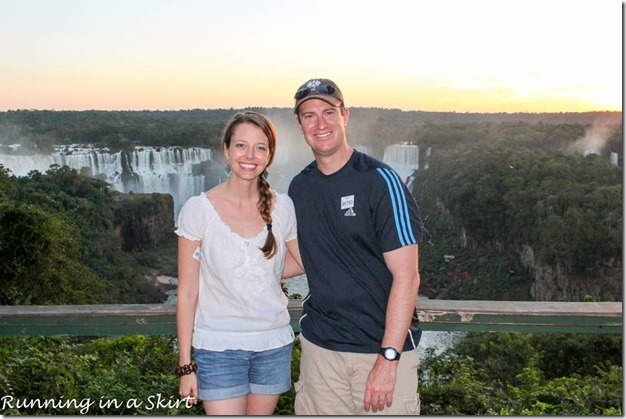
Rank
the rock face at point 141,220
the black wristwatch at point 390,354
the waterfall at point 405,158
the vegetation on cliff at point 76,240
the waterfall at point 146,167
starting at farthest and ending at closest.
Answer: the waterfall at point 405,158
the waterfall at point 146,167
the rock face at point 141,220
the vegetation on cliff at point 76,240
the black wristwatch at point 390,354

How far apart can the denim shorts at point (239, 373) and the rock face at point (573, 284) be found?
135ft

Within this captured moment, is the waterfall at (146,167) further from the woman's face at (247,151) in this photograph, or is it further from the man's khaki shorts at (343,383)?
the man's khaki shorts at (343,383)

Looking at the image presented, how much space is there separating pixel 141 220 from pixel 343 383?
5887 centimetres

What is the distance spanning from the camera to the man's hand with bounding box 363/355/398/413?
238cm

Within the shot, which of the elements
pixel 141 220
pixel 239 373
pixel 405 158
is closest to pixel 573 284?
pixel 141 220

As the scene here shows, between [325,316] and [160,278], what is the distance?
54011 mm

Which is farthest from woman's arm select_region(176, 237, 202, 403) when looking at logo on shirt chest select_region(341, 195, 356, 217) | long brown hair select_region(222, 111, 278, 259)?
logo on shirt chest select_region(341, 195, 356, 217)

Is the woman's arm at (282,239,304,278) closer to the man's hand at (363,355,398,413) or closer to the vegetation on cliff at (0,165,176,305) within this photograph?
the man's hand at (363,355,398,413)

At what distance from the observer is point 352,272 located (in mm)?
2469

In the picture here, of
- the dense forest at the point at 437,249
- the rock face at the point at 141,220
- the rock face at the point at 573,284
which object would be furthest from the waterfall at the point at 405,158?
the rock face at the point at 573,284

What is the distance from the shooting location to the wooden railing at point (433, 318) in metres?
2.81

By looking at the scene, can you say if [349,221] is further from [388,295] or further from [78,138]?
[78,138]

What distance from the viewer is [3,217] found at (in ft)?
61.7

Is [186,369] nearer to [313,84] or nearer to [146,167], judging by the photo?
[313,84]
